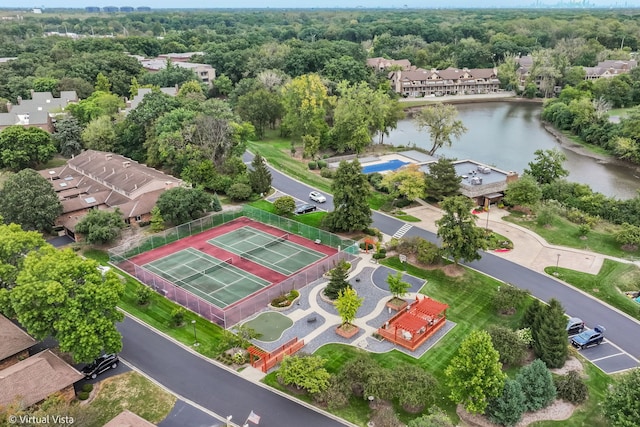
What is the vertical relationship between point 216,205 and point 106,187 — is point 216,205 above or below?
below

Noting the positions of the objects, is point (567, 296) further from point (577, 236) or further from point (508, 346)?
point (577, 236)

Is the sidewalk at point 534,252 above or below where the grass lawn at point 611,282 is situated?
below

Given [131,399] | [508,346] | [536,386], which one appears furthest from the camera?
[508,346]

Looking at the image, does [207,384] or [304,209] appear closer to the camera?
[207,384]

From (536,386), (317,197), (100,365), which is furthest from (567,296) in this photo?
(100,365)

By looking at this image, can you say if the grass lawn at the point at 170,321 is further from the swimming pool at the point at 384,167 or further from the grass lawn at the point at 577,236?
the swimming pool at the point at 384,167

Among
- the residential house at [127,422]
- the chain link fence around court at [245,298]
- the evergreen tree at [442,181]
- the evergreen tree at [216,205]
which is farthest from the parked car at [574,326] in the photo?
the evergreen tree at [216,205]

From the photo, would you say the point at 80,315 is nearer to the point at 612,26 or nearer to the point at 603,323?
the point at 603,323
